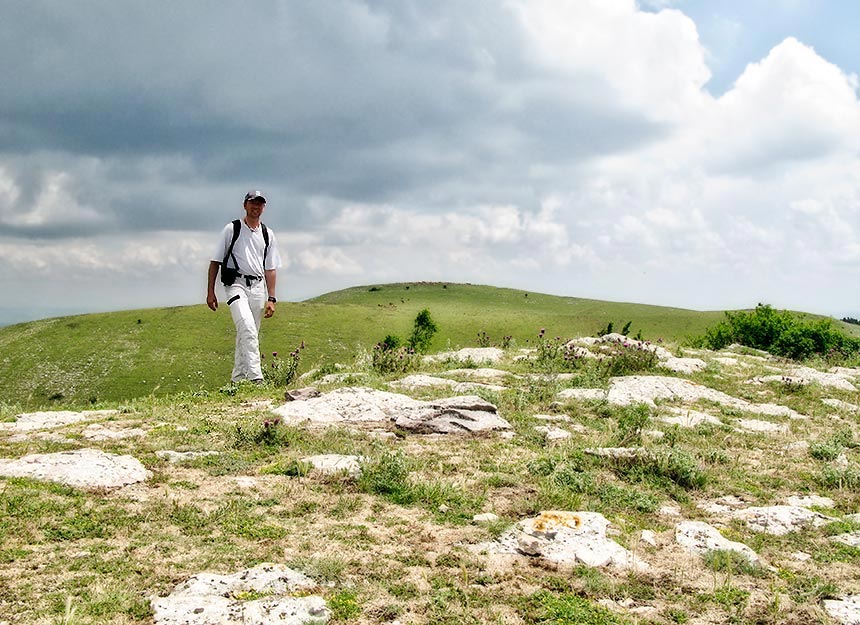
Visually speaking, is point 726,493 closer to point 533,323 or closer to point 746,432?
point 746,432

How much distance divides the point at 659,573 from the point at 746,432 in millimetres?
6156

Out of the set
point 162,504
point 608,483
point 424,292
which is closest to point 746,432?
point 608,483

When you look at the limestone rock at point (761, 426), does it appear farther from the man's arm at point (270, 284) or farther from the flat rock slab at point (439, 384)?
the man's arm at point (270, 284)

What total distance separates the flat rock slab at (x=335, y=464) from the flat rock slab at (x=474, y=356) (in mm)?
8892

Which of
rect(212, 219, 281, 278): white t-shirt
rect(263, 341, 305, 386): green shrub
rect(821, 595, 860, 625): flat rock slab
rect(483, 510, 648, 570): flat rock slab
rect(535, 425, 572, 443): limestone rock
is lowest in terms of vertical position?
rect(821, 595, 860, 625): flat rock slab

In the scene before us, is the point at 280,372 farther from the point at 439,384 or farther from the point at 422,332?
the point at 422,332

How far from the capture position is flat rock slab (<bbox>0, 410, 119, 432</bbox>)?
359 inches

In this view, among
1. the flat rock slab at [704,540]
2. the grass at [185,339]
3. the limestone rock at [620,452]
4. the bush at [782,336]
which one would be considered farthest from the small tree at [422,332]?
the flat rock slab at [704,540]

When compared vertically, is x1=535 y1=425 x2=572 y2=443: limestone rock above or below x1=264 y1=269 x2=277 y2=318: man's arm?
below

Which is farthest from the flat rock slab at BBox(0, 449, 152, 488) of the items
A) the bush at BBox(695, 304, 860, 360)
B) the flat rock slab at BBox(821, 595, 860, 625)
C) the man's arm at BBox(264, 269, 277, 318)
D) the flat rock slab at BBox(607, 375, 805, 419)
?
Answer: the bush at BBox(695, 304, 860, 360)

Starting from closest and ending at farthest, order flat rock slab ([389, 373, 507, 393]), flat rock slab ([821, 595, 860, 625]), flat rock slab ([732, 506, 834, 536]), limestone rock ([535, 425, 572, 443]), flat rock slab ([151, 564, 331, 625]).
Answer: flat rock slab ([151, 564, 331, 625]), flat rock slab ([821, 595, 860, 625]), flat rock slab ([732, 506, 834, 536]), limestone rock ([535, 425, 572, 443]), flat rock slab ([389, 373, 507, 393])

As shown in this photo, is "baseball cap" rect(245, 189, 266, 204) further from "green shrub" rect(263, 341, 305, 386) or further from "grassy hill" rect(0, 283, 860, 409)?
"grassy hill" rect(0, 283, 860, 409)

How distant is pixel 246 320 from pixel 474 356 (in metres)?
6.86

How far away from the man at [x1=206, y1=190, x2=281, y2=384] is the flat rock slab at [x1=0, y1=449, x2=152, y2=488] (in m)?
5.72
